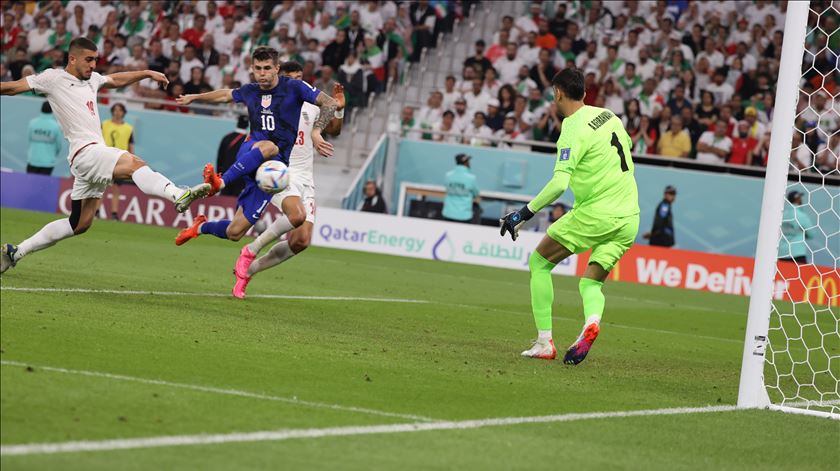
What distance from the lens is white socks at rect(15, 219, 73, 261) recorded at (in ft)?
36.6

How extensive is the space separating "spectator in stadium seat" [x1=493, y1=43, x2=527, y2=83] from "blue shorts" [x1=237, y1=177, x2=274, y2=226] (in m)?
14.2

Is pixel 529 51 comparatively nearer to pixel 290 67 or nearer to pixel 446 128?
pixel 446 128

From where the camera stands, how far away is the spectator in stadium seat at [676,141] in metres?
23.6

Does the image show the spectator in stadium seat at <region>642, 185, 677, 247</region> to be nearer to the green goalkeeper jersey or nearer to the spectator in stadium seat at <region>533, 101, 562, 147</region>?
Answer: the spectator in stadium seat at <region>533, 101, 562, 147</region>

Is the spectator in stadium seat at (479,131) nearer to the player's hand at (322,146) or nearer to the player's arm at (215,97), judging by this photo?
the player's hand at (322,146)

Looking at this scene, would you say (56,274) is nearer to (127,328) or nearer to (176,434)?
(127,328)

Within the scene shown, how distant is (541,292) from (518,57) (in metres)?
16.3

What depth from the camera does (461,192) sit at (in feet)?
78.8

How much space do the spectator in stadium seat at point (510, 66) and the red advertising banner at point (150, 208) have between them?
555cm

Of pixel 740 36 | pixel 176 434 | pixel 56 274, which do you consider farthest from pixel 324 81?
pixel 176 434

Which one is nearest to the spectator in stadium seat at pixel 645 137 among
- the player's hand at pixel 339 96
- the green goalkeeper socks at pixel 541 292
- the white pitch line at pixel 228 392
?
the player's hand at pixel 339 96

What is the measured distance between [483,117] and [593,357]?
575 inches

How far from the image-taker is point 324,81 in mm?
25562

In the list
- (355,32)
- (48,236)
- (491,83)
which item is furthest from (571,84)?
(355,32)
